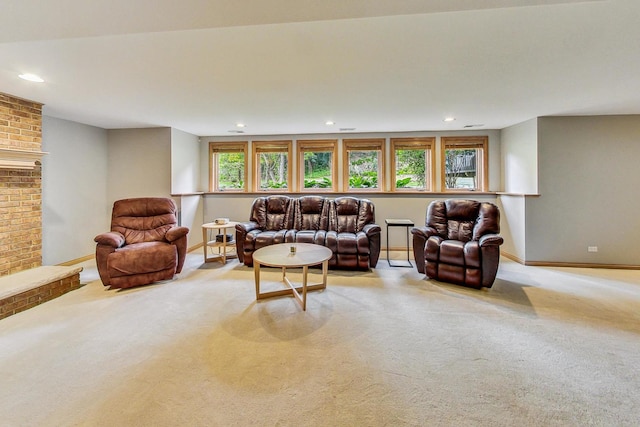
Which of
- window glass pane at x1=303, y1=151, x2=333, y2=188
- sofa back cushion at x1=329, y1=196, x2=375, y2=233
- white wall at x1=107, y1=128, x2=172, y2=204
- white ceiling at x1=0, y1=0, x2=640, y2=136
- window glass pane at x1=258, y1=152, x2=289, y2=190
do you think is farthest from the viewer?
window glass pane at x1=258, y1=152, x2=289, y2=190

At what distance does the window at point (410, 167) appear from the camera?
17.8ft

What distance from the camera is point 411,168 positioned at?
5.50 meters

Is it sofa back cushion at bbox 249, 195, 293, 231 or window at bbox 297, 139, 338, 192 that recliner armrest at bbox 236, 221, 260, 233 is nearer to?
sofa back cushion at bbox 249, 195, 293, 231

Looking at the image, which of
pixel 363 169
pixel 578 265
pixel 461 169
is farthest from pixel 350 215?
pixel 578 265

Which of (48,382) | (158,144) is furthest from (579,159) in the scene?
(158,144)

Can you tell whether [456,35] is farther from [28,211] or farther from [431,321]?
[28,211]

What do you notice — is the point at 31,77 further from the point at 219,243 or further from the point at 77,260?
the point at 77,260

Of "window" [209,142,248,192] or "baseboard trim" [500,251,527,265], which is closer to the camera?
"baseboard trim" [500,251,527,265]

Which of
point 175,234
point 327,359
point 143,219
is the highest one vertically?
point 143,219

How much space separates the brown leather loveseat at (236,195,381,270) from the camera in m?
3.98

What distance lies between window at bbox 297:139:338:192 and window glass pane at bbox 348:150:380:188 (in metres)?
→ 0.39

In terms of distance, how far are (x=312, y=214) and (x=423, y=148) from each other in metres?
2.62

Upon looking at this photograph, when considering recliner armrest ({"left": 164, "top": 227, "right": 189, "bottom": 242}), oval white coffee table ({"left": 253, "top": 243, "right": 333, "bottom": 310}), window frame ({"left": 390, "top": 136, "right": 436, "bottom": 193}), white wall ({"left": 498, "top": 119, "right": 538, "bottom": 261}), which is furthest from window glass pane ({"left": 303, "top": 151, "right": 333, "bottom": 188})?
white wall ({"left": 498, "top": 119, "right": 538, "bottom": 261})

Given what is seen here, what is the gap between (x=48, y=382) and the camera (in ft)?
5.65
